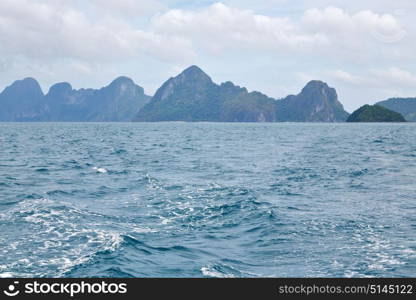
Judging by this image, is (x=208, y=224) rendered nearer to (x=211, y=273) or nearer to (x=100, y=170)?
(x=211, y=273)

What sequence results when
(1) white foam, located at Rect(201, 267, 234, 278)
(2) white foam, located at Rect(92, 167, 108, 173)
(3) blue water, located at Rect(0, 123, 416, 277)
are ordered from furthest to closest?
(2) white foam, located at Rect(92, 167, 108, 173) < (3) blue water, located at Rect(0, 123, 416, 277) < (1) white foam, located at Rect(201, 267, 234, 278)

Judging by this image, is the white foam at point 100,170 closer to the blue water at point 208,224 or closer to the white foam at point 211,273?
the blue water at point 208,224

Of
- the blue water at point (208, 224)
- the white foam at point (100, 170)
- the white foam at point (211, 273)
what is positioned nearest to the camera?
the white foam at point (211, 273)

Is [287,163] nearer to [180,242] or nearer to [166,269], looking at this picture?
[180,242]

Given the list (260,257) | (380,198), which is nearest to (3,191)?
(260,257)

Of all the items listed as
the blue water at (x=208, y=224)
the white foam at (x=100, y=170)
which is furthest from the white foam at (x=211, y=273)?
the white foam at (x=100, y=170)

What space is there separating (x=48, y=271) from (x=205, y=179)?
65.8ft

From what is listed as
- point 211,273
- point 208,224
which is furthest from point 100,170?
point 211,273

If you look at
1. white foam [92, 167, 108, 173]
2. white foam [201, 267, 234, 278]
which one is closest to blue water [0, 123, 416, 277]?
white foam [201, 267, 234, 278]

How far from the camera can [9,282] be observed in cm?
866

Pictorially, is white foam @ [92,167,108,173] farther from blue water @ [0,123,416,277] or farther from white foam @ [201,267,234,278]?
white foam @ [201,267,234,278]

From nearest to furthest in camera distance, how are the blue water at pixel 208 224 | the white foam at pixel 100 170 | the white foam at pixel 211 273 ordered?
the white foam at pixel 211 273, the blue water at pixel 208 224, the white foam at pixel 100 170

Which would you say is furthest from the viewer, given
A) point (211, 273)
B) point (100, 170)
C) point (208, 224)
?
point (100, 170)

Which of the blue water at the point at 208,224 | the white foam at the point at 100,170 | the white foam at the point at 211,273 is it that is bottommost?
the white foam at the point at 211,273
